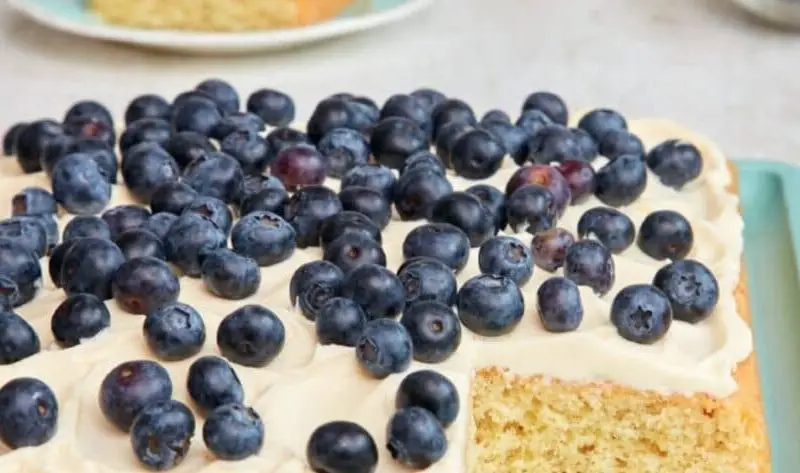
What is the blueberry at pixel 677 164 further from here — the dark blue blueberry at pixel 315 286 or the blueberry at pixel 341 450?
the blueberry at pixel 341 450

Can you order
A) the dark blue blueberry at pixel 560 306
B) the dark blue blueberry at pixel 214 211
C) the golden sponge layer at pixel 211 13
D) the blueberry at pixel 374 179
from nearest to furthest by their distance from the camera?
the dark blue blueberry at pixel 560 306 < the dark blue blueberry at pixel 214 211 < the blueberry at pixel 374 179 < the golden sponge layer at pixel 211 13

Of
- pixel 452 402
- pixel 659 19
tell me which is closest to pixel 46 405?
pixel 452 402

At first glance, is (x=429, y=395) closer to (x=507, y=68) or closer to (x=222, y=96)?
(x=222, y=96)

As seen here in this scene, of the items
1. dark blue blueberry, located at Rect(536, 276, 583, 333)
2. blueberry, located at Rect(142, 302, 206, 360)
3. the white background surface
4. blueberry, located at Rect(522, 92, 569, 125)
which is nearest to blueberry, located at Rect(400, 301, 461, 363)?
dark blue blueberry, located at Rect(536, 276, 583, 333)

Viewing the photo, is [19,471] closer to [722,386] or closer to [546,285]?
[546,285]

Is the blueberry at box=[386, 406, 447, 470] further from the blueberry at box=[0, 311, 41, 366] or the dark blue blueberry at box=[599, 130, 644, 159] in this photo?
the dark blue blueberry at box=[599, 130, 644, 159]

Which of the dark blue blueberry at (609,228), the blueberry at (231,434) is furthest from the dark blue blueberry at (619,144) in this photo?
the blueberry at (231,434)

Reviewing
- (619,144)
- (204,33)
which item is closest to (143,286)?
(619,144)
